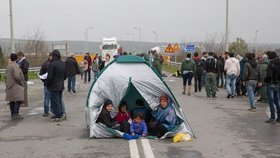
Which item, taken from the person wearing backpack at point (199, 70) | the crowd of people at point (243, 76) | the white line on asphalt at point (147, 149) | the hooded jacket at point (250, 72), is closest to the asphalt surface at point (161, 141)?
the white line on asphalt at point (147, 149)

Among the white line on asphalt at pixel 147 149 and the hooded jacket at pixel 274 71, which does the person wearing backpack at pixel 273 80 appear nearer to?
the hooded jacket at pixel 274 71

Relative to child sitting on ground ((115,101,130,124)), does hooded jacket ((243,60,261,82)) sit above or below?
above

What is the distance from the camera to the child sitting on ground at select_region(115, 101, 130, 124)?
10.2m

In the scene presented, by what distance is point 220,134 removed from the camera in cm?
1005

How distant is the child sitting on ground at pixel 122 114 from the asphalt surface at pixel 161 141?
0.83m

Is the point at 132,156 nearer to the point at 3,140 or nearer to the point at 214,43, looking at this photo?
the point at 3,140

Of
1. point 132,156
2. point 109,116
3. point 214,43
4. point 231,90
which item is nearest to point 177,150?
point 132,156

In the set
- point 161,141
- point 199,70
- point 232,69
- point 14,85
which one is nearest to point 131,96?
point 161,141

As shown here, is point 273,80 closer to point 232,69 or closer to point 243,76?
point 243,76

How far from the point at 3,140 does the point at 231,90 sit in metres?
11.2

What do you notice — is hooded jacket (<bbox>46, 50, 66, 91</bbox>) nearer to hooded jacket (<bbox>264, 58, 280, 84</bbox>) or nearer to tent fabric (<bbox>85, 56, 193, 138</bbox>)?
tent fabric (<bbox>85, 56, 193, 138</bbox>)

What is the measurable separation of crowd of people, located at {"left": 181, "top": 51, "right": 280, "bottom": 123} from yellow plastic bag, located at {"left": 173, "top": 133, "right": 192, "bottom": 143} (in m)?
3.41

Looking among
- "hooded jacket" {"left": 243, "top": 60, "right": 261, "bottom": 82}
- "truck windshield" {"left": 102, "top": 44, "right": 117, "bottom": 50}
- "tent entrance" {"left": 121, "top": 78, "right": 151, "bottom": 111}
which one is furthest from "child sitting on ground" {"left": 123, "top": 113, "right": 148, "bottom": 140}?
"truck windshield" {"left": 102, "top": 44, "right": 117, "bottom": 50}

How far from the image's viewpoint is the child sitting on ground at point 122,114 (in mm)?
10250
